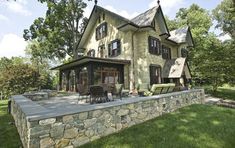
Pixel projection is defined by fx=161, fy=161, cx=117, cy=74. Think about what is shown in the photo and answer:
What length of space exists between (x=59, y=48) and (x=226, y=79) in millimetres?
24620

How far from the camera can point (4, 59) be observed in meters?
58.1

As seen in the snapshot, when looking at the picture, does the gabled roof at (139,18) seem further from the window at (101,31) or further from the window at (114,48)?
the window at (114,48)

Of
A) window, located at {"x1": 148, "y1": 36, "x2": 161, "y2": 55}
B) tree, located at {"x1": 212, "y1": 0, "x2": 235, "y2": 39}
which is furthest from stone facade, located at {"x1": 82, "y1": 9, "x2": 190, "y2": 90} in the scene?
tree, located at {"x1": 212, "y1": 0, "x2": 235, "y2": 39}

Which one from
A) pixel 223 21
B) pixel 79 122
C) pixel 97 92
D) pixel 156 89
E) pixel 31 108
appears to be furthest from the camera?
pixel 223 21

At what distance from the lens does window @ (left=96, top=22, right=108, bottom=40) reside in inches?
730

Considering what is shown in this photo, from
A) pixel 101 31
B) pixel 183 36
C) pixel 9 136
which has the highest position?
pixel 101 31

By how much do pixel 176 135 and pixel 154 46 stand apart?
12.1 metres

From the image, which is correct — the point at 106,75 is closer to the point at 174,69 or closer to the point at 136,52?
the point at 136,52

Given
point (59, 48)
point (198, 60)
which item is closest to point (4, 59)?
point (59, 48)

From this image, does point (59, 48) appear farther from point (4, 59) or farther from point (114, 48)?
point (4, 59)

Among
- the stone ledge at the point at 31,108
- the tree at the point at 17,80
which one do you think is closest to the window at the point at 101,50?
the tree at the point at 17,80

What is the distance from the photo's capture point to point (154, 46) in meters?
16.4

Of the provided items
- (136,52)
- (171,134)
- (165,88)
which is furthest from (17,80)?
(171,134)

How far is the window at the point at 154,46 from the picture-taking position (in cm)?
1579
